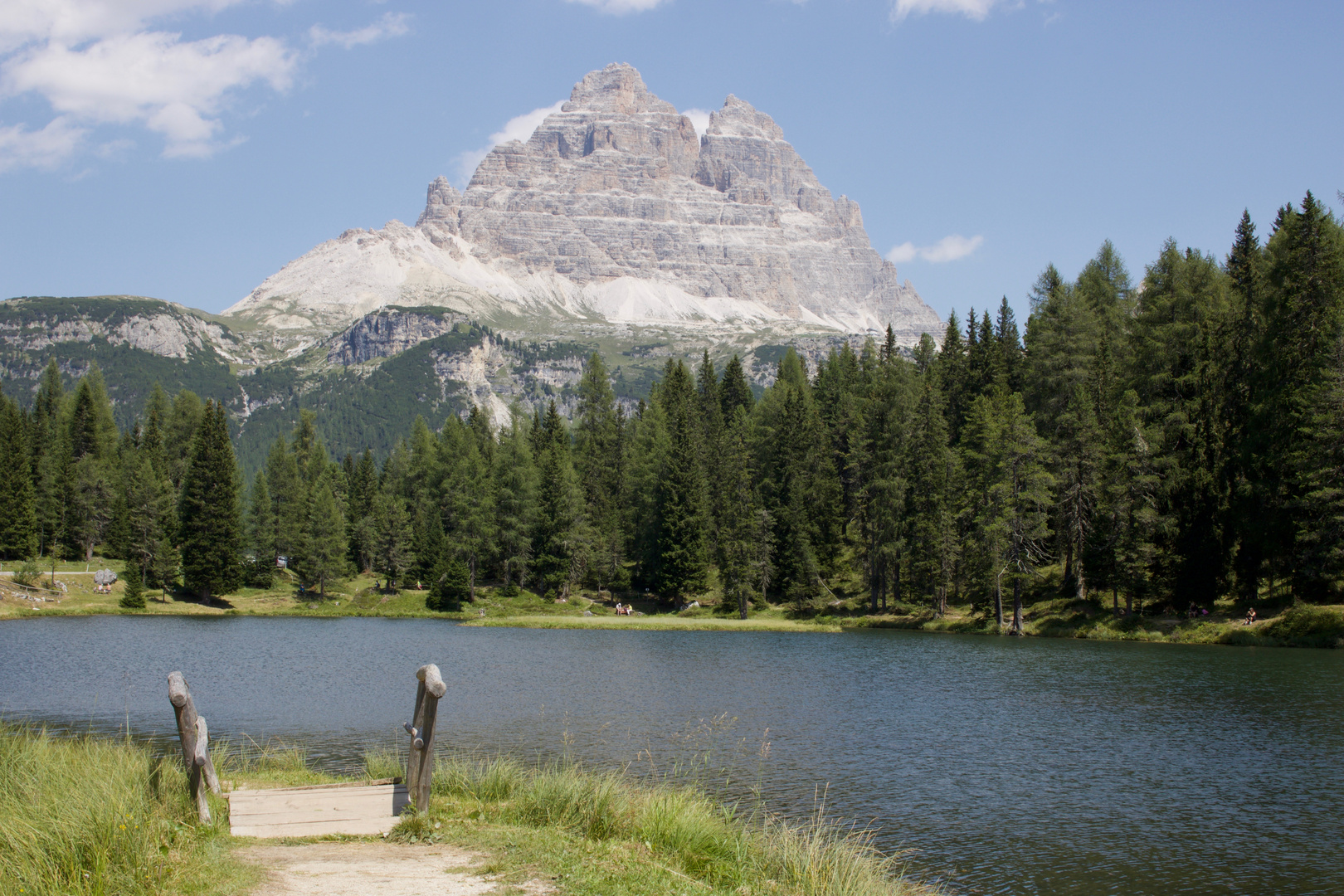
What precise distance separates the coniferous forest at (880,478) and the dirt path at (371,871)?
166 ft

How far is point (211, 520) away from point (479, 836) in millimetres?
79603

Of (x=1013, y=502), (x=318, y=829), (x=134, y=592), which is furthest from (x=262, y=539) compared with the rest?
(x=318, y=829)

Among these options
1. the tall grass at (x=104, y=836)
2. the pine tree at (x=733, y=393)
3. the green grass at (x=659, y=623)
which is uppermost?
the pine tree at (x=733, y=393)

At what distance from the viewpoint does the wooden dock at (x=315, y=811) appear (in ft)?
44.3

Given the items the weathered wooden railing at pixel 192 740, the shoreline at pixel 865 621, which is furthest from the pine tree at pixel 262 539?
the weathered wooden railing at pixel 192 740

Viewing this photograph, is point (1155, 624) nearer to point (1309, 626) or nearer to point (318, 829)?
point (1309, 626)

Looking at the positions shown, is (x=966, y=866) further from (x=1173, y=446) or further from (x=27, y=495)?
(x=27, y=495)

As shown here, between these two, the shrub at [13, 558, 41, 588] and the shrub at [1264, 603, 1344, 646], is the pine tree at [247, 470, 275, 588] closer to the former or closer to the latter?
the shrub at [13, 558, 41, 588]

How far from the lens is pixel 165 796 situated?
13531mm

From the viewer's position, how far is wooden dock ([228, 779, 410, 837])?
1349 cm

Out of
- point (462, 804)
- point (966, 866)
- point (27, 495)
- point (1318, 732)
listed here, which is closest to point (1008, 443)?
point (1318, 732)

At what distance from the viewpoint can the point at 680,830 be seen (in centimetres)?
1399

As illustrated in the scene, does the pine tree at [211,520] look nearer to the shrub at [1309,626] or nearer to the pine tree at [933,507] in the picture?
the pine tree at [933,507]

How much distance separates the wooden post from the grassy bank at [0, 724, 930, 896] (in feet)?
1.31
